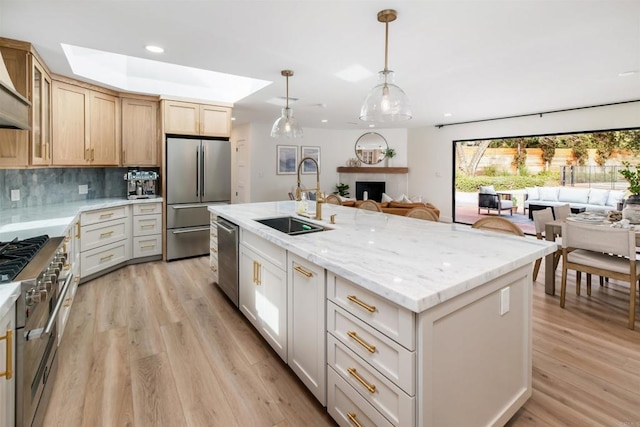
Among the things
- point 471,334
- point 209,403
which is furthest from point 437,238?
point 209,403

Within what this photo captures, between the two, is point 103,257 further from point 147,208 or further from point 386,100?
point 386,100

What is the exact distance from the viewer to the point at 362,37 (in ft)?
8.64

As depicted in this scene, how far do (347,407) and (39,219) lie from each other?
2.99 m

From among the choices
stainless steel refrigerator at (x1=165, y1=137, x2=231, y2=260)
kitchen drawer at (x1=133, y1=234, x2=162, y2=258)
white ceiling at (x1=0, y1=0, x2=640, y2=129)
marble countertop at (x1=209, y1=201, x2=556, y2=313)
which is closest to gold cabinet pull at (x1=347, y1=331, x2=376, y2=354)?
marble countertop at (x1=209, y1=201, x2=556, y2=313)

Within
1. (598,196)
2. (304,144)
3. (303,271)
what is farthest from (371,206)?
(598,196)

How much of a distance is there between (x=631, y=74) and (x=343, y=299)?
452cm

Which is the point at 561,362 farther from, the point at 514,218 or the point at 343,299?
the point at 514,218

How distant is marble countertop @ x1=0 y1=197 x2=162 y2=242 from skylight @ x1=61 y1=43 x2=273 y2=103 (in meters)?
1.46

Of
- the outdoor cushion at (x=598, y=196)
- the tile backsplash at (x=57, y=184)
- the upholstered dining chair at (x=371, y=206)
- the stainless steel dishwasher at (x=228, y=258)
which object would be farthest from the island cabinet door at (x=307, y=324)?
the outdoor cushion at (x=598, y=196)

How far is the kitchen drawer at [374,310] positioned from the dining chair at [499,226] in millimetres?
1375

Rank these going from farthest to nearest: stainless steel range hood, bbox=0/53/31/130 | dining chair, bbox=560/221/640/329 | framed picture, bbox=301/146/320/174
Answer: framed picture, bbox=301/146/320/174
dining chair, bbox=560/221/640/329
stainless steel range hood, bbox=0/53/31/130

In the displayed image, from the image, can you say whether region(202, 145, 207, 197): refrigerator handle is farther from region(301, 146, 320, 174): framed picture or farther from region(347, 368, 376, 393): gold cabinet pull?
region(347, 368, 376, 393): gold cabinet pull

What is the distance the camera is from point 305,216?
2.88 meters

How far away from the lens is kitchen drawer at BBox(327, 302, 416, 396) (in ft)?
3.91
